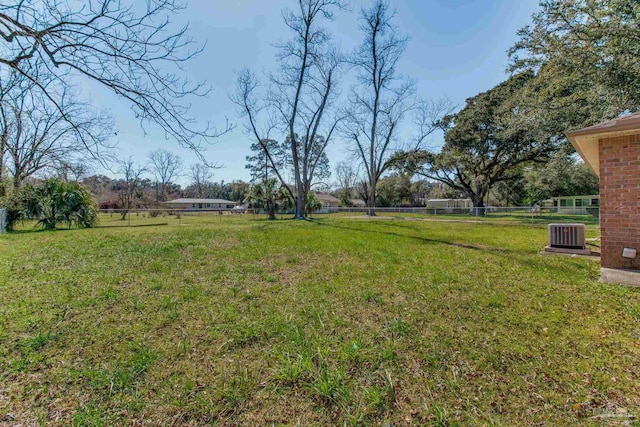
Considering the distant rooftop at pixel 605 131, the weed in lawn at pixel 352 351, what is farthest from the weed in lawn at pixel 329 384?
the distant rooftop at pixel 605 131

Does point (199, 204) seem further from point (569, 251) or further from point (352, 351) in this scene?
point (352, 351)

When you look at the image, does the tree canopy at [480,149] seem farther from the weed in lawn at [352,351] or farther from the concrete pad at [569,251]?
the weed in lawn at [352,351]

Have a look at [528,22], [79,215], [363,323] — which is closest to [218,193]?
[79,215]

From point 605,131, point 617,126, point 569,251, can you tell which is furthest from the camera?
point 569,251

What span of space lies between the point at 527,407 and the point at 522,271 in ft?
11.3

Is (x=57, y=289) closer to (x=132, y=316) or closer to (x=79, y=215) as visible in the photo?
(x=132, y=316)

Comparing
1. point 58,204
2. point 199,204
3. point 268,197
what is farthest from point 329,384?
point 199,204

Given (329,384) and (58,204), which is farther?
(58,204)

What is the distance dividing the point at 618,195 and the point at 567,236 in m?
2.36

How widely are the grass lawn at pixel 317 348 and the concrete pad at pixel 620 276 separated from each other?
0.15 meters

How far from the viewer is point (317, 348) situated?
7.57ft

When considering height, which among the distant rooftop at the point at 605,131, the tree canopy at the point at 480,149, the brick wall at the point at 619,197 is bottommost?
the brick wall at the point at 619,197

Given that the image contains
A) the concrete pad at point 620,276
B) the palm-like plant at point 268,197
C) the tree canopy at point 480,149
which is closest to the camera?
the concrete pad at point 620,276

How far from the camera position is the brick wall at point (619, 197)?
4.02 metres
